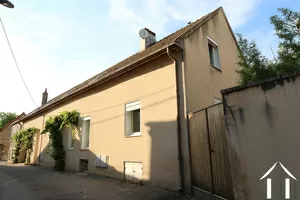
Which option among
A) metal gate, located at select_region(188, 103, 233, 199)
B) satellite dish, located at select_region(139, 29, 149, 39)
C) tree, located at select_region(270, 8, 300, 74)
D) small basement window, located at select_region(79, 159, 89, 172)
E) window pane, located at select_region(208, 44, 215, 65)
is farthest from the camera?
satellite dish, located at select_region(139, 29, 149, 39)

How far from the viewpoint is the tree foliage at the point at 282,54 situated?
19.4 ft

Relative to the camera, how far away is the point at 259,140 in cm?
399

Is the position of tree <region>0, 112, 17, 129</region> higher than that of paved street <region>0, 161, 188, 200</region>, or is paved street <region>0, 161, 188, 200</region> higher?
tree <region>0, 112, 17, 129</region>

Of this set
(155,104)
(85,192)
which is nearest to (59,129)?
(85,192)

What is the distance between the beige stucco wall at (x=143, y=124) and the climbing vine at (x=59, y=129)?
1.11 m

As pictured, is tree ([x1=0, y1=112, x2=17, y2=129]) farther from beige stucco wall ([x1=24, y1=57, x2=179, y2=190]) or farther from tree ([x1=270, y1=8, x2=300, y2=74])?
tree ([x1=270, y1=8, x2=300, y2=74])

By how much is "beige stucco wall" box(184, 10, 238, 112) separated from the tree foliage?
1728mm

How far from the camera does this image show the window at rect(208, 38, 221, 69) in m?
10.0

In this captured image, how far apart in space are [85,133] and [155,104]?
563 cm

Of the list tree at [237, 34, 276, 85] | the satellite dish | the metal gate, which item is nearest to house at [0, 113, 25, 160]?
the satellite dish

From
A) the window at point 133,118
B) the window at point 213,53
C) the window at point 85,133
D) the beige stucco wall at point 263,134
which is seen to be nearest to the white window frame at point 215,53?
the window at point 213,53

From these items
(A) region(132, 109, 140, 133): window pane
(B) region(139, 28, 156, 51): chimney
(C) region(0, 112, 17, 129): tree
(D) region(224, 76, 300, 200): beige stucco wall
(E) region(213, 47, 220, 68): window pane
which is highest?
(C) region(0, 112, 17, 129): tree

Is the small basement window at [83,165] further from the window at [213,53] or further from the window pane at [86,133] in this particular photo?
the window at [213,53]

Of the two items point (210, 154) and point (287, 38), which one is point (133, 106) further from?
point (287, 38)
